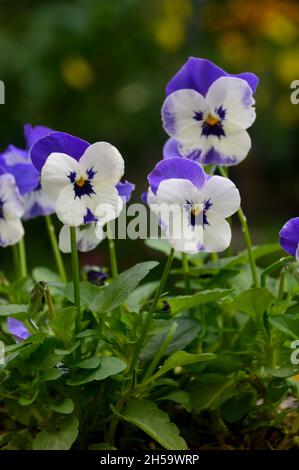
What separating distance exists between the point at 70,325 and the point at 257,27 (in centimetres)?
252

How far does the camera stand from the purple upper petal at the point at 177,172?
839mm

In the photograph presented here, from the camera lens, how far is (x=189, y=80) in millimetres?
966

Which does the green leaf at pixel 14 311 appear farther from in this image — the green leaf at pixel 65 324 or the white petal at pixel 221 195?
the white petal at pixel 221 195

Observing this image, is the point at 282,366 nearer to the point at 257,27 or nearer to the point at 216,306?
the point at 216,306

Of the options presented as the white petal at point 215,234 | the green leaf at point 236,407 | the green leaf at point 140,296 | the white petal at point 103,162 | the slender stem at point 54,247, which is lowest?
the green leaf at point 236,407

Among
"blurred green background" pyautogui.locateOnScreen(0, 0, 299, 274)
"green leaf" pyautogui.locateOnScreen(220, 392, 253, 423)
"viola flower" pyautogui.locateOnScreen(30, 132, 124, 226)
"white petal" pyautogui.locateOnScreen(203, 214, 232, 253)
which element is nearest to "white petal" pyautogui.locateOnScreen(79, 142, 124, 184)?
"viola flower" pyautogui.locateOnScreen(30, 132, 124, 226)

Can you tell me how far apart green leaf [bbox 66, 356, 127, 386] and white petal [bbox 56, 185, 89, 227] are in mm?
147

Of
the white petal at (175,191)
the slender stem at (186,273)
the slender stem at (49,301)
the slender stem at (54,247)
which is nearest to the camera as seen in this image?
the white petal at (175,191)

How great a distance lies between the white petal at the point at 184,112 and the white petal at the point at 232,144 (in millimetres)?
28

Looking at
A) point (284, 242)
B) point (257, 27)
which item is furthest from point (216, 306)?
point (257, 27)

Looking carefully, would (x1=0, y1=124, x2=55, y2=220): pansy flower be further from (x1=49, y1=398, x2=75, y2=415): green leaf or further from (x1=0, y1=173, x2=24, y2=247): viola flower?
(x1=49, y1=398, x2=75, y2=415): green leaf

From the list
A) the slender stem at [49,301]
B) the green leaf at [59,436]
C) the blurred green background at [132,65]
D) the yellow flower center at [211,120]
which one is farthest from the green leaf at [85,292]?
the blurred green background at [132,65]

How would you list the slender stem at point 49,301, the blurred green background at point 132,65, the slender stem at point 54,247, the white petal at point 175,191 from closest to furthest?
the white petal at point 175,191 < the slender stem at point 49,301 < the slender stem at point 54,247 < the blurred green background at point 132,65

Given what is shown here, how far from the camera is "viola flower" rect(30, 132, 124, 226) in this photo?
84cm
